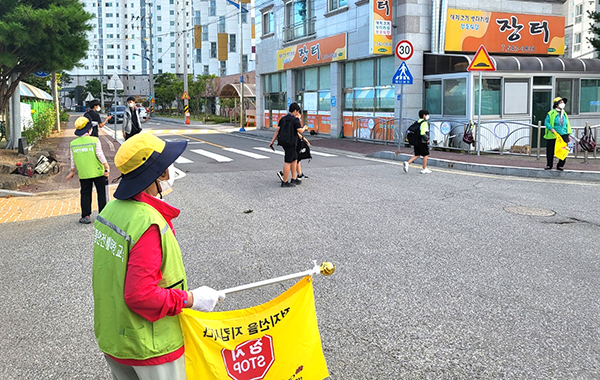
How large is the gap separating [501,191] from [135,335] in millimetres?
10121

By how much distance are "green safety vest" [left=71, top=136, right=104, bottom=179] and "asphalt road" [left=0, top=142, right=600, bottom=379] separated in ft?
2.80

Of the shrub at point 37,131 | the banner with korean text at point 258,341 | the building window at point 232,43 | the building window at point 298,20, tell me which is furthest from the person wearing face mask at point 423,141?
the building window at point 232,43

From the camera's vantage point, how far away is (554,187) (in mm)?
11922

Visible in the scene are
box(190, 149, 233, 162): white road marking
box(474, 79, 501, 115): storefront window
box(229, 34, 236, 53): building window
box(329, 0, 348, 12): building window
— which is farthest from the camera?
box(229, 34, 236, 53): building window

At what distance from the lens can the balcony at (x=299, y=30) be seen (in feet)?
99.5

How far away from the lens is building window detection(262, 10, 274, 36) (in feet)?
117

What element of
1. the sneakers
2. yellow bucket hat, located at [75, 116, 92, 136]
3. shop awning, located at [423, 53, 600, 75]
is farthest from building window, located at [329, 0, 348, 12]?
the sneakers

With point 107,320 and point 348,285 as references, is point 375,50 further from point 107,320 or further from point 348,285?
point 107,320

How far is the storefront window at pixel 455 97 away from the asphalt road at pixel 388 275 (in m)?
9.52

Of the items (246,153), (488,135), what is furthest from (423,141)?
(246,153)

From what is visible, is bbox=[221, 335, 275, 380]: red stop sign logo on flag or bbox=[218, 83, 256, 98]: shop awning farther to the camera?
bbox=[218, 83, 256, 98]: shop awning

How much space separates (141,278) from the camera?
233 cm

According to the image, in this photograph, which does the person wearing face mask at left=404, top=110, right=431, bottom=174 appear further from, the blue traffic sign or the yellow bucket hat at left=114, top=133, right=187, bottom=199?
the yellow bucket hat at left=114, top=133, right=187, bottom=199

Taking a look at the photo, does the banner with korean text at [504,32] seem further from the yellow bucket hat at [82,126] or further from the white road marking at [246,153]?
the yellow bucket hat at [82,126]
